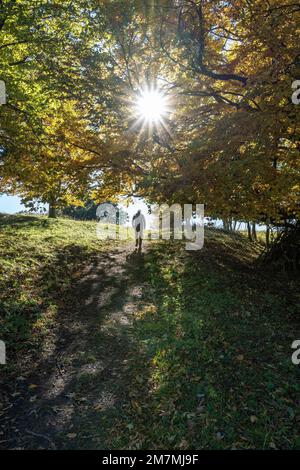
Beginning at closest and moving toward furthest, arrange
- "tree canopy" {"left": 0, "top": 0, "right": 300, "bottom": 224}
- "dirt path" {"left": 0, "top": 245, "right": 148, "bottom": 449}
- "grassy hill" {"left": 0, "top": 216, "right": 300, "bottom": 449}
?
"dirt path" {"left": 0, "top": 245, "right": 148, "bottom": 449}, "grassy hill" {"left": 0, "top": 216, "right": 300, "bottom": 449}, "tree canopy" {"left": 0, "top": 0, "right": 300, "bottom": 224}

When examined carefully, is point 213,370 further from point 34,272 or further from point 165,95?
point 165,95

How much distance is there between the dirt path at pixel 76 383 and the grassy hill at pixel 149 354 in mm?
23

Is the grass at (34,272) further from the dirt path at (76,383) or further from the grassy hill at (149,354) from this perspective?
the dirt path at (76,383)

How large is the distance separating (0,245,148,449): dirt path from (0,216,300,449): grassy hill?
0.02 metres

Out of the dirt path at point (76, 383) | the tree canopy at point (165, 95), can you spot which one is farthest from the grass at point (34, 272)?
the tree canopy at point (165, 95)

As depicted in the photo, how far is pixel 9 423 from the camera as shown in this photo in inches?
235

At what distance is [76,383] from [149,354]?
1.77 m

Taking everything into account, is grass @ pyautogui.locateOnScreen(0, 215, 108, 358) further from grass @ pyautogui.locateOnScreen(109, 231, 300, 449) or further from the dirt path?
grass @ pyautogui.locateOnScreen(109, 231, 300, 449)

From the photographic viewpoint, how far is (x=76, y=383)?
7.07m

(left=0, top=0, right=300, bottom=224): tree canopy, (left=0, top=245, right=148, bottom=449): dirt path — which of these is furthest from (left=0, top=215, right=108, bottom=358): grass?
(left=0, top=0, right=300, bottom=224): tree canopy

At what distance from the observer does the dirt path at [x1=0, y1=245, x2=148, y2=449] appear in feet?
18.9

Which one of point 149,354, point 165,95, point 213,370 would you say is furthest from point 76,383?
point 165,95

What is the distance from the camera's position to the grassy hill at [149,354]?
19.2 feet
